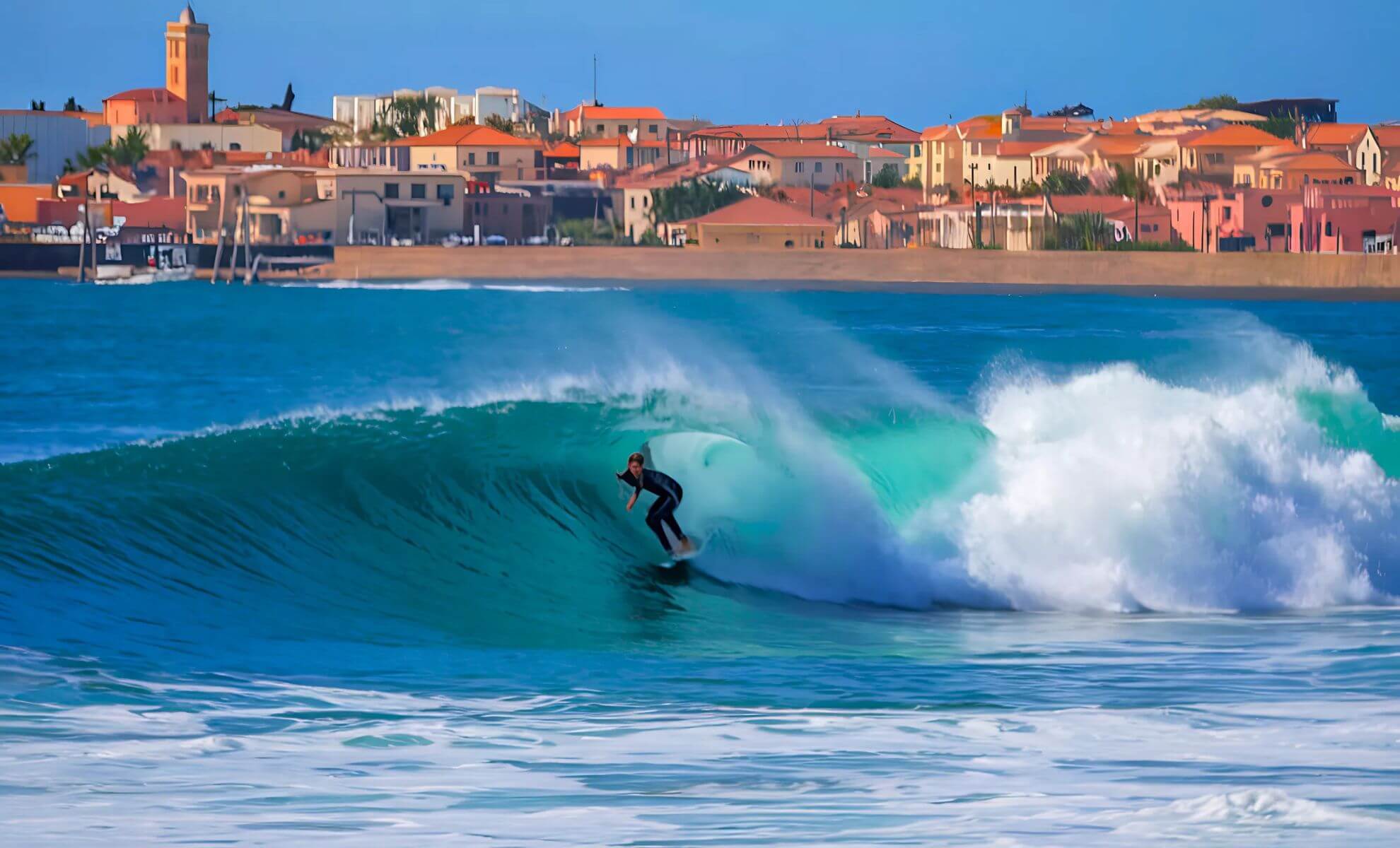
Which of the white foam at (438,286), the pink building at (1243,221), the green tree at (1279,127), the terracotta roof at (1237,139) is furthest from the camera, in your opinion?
the green tree at (1279,127)

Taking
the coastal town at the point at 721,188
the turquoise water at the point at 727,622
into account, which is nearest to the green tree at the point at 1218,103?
the coastal town at the point at 721,188

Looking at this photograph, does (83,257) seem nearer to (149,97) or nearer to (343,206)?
(343,206)

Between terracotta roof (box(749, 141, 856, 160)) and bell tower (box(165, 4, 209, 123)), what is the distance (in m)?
48.1

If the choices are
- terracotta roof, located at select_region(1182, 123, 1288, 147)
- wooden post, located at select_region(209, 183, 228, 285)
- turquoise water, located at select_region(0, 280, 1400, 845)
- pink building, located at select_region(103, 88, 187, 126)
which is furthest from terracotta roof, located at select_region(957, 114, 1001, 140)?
turquoise water, located at select_region(0, 280, 1400, 845)

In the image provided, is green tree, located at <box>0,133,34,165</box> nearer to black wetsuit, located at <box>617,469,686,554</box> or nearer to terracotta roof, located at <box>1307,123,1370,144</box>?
terracotta roof, located at <box>1307,123,1370,144</box>

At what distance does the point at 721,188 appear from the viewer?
8775 cm

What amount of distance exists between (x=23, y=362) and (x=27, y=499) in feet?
94.1

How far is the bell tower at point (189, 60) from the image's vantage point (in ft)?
415

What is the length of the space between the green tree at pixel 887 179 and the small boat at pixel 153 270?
37731 millimetres

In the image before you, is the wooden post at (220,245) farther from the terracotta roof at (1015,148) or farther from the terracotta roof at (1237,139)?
the terracotta roof at (1237,139)

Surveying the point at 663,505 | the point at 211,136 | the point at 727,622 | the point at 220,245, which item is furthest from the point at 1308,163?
the point at 727,622

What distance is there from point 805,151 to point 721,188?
12.7 metres

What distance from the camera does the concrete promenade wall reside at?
220 feet

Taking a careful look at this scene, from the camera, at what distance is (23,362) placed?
3728cm
